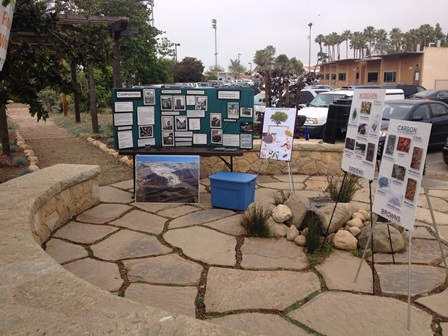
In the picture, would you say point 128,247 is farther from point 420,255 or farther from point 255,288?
point 420,255

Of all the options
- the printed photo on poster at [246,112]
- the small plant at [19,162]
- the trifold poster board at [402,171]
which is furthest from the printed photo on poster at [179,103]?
the small plant at [19,162]

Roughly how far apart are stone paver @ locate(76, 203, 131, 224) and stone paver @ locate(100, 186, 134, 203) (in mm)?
225

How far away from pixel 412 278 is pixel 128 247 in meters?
2.88

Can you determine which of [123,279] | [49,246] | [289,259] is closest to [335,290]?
[289,259]

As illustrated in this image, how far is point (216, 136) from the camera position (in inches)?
263

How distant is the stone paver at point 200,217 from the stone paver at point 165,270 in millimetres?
969

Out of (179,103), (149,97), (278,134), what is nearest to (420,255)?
(278,134)

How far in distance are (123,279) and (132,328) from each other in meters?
1.73

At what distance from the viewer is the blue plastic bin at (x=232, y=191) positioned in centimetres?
576

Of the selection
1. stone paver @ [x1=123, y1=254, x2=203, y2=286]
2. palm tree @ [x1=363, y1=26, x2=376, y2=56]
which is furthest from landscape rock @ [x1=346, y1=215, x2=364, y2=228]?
palm tree @ [x1=363, y1=26, x2=376, y2=56]

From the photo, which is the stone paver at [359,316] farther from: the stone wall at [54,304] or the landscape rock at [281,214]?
the landscape rock at [281,214]

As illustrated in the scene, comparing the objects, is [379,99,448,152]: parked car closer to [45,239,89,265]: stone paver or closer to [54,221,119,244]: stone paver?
[54,221,119,244]: stone paver

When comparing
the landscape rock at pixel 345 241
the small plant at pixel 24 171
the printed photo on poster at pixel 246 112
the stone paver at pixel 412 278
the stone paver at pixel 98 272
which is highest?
the printed photo on poster at pixel 246 112

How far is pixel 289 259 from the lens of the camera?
4.32 metres
